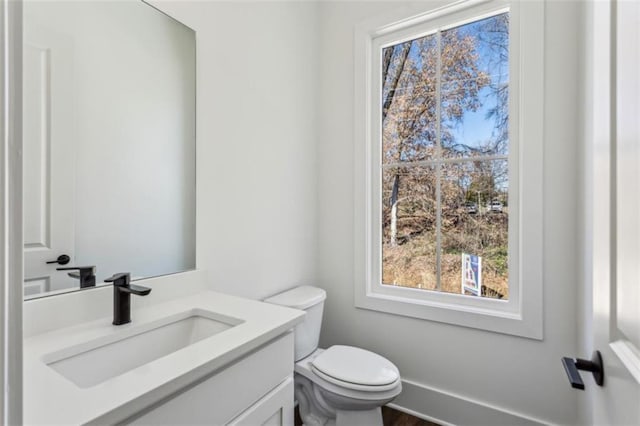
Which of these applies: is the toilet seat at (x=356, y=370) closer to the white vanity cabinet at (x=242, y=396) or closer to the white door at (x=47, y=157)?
the white vanity cabinet at (x=242, y=396)

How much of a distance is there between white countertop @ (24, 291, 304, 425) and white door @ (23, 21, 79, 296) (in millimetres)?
192

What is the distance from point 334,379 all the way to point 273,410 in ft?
1.52

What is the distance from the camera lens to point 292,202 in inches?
71.1

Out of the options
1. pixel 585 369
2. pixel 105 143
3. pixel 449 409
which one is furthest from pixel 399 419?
pixel 105 143

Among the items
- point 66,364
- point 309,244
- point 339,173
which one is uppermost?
point 339,173

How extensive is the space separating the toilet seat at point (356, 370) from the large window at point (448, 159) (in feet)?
1.78

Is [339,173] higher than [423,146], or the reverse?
[423,146]

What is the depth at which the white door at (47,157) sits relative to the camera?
2.70 feet

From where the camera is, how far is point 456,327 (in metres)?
1.60

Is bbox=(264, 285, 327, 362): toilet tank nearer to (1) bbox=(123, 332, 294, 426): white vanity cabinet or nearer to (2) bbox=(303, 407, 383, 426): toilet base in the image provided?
(2) bbox=(303, 407, 383, 426): toilet base

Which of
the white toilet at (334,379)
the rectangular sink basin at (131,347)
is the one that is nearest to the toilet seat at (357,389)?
the white toilet at (334,379)

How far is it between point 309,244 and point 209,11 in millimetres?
1288

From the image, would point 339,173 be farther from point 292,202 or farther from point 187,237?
point 187,237

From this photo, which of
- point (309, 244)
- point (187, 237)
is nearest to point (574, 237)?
point (309, 244)
